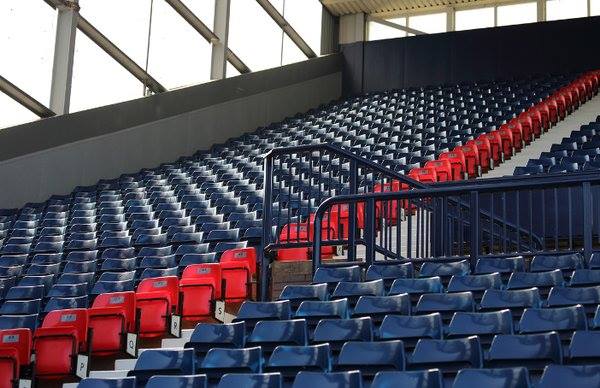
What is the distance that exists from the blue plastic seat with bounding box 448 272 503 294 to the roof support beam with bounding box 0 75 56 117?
36.0ft

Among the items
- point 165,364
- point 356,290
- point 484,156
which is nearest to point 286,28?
point 484,156

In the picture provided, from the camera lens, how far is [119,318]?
7.67 m

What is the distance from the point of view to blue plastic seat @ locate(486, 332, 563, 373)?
515 centimetres

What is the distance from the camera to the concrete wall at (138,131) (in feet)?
52.7

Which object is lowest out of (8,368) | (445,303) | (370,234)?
(8,368)

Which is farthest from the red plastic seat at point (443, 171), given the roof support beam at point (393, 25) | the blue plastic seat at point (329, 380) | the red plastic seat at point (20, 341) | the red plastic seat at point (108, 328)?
the roof support beam at point (393, 25)

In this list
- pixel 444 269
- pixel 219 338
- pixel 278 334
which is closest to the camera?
pixel 278 334

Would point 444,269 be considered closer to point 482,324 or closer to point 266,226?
point 482,324

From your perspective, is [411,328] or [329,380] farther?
[411,328]

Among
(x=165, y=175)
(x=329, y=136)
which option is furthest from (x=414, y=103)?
(x=165, y=175)

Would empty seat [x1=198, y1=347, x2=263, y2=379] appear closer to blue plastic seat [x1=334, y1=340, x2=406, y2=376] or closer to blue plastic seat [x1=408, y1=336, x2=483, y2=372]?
blue plastic seat [x1=334, y1=340, x2=406, y2=376]

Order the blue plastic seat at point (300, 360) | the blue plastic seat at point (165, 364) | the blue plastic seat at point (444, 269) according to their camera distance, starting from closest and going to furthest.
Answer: the blue plastic seat at point (300, 360), the blue plastic seat at point (165, 364), the blue plastic seat at point (444, 269)

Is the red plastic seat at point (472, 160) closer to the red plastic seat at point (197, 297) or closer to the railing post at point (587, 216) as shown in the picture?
the red plastic seat at point (197, 297)

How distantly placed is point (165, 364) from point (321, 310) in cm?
125
